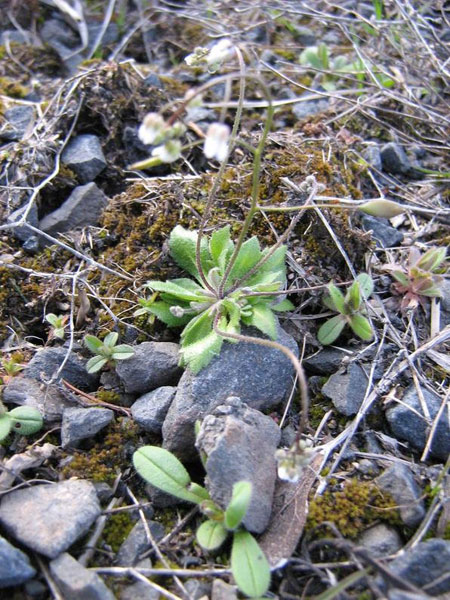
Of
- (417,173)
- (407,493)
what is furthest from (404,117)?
(407,493)

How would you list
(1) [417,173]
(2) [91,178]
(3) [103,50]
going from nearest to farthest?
(2) [91,178]
(1) [417,173]
(3) [103,50]

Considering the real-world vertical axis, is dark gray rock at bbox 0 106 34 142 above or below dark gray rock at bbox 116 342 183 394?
above

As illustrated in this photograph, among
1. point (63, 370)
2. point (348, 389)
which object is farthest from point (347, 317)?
point (63, 370)

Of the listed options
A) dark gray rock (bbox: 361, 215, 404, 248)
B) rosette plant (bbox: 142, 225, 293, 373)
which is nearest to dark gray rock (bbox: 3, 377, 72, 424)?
rosette plant (bbox: 142, 225, 293, 373)

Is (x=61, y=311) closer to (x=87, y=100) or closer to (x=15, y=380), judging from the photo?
(x=15, y=380)

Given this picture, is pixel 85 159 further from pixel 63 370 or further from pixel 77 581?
pixel 77 581

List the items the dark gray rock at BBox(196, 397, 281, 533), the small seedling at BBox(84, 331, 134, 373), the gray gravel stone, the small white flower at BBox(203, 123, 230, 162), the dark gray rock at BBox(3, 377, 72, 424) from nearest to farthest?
1. the small white flower at BBox(203, 123, 230, 162)
2. the dark gray rock at BBox(196, 397, 281, 533)
3. the gray gravel stone
4. the dark gray rock at BBox(3, 377, 72, 424)
5. the small seedling at BBox(84, 331, 134, 373)

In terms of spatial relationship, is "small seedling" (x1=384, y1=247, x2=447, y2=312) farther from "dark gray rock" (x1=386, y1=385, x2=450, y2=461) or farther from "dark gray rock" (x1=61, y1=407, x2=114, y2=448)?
"dark gray rock" (x1=61, y1=407, x2=114, y2=448)
